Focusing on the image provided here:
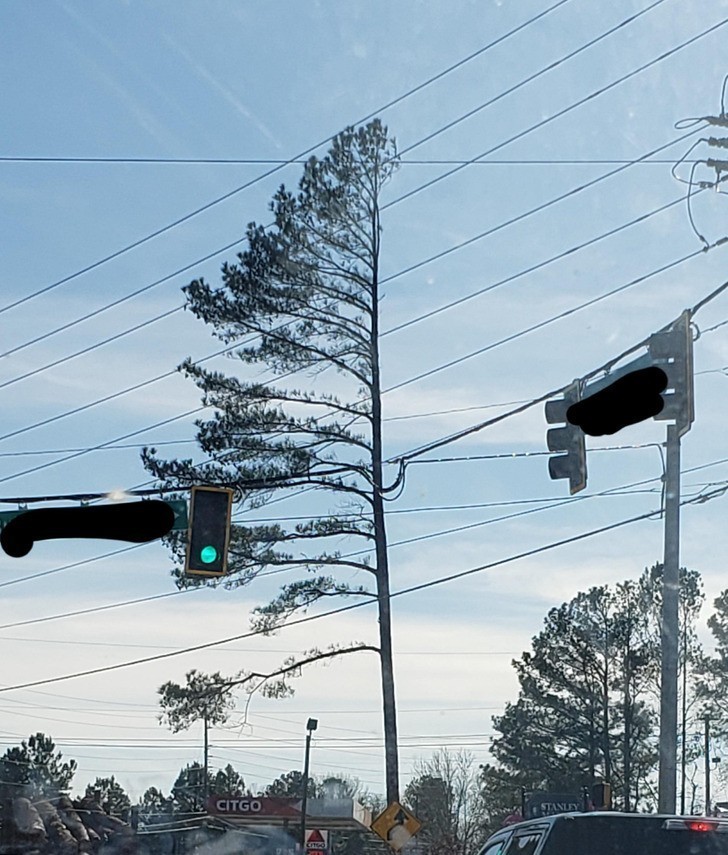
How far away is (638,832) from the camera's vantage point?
9734 millimetres

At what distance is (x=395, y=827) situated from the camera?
83.9 ft

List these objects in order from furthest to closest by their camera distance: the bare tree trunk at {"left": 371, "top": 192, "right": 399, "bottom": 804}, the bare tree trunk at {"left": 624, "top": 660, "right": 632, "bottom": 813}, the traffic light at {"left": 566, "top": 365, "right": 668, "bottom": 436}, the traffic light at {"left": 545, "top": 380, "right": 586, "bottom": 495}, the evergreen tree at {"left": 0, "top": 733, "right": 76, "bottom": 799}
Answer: the evergreen tree at {"left": 0, "top": 733, "right": 76, "bottom": 799}
the bare tree trunk at {"left": 624, "top": 660, "right": 632, "bottom": 813}
the bare tree trunk at {"left": 371, "top": 192, "right": 399, "bottom": 804}
the traffic light at {"left": 545, "top": 380, "right": 586, "bottom": 495}
the traffic light at {"left": 566, "top": 365, "right": 668, "bottom": 436}

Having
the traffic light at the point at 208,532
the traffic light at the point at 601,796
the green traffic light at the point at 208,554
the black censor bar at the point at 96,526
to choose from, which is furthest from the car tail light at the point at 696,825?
the traffic light at the point at 601,796

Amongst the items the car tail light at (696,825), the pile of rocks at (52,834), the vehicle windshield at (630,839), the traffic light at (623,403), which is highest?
the traffic light at (623,403)

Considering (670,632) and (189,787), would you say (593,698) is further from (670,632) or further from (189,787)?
(189,787)

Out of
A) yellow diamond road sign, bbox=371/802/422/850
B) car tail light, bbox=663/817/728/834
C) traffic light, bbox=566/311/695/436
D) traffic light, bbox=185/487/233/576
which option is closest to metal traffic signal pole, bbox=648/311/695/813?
traffic light, bbox=566/311/695/436

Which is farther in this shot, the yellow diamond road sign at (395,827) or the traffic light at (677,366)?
the yellow diamond road sign at (395,827)

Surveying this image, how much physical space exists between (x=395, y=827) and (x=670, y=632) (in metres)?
8.53

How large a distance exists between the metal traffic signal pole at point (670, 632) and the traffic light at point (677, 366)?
16.3 feet

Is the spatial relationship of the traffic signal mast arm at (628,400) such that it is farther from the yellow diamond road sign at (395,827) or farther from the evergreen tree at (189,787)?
the evergreen tree at (189,787)

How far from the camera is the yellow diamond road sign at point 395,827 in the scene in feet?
83.9

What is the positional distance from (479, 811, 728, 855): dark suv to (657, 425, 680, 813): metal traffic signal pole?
9.12m

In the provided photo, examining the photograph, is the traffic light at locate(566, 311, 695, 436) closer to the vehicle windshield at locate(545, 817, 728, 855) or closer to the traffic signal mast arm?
the traffic signal mast arm

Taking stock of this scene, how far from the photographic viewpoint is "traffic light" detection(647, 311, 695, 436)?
44.6 feet
